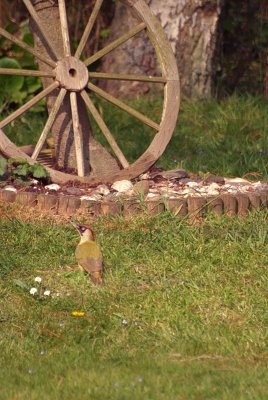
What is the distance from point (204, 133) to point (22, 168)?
134 inches

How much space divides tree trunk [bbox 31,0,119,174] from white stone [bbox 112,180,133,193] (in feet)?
1.14

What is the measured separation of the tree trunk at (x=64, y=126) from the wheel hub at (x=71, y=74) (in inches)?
8.1

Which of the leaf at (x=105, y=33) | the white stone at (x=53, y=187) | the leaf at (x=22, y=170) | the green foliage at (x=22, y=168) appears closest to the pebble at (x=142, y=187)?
the white stone at (x=53, y=187)

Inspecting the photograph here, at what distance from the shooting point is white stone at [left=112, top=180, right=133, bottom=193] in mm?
7121

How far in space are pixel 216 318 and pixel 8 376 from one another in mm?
1197

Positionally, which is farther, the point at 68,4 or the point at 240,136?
the point at 68,4

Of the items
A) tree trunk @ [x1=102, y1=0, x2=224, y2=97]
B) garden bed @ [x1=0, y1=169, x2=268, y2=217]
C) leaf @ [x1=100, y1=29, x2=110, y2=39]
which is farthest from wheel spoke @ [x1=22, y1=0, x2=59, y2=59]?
leaf @ [x1=100, y1=29, x2=110, y2=39]

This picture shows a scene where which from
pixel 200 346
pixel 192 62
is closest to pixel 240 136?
pixel 192 62

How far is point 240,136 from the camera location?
9867 millimetres

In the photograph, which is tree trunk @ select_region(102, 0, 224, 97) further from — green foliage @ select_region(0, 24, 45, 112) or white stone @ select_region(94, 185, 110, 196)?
white stone @ select_region(94, 185, 110, 196)

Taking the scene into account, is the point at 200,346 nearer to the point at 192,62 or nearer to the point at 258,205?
the point at 258,205

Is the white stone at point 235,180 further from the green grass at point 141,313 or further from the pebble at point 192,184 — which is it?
the green grass at point 141,313

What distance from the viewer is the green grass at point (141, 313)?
179 inches

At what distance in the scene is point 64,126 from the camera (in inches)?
297
